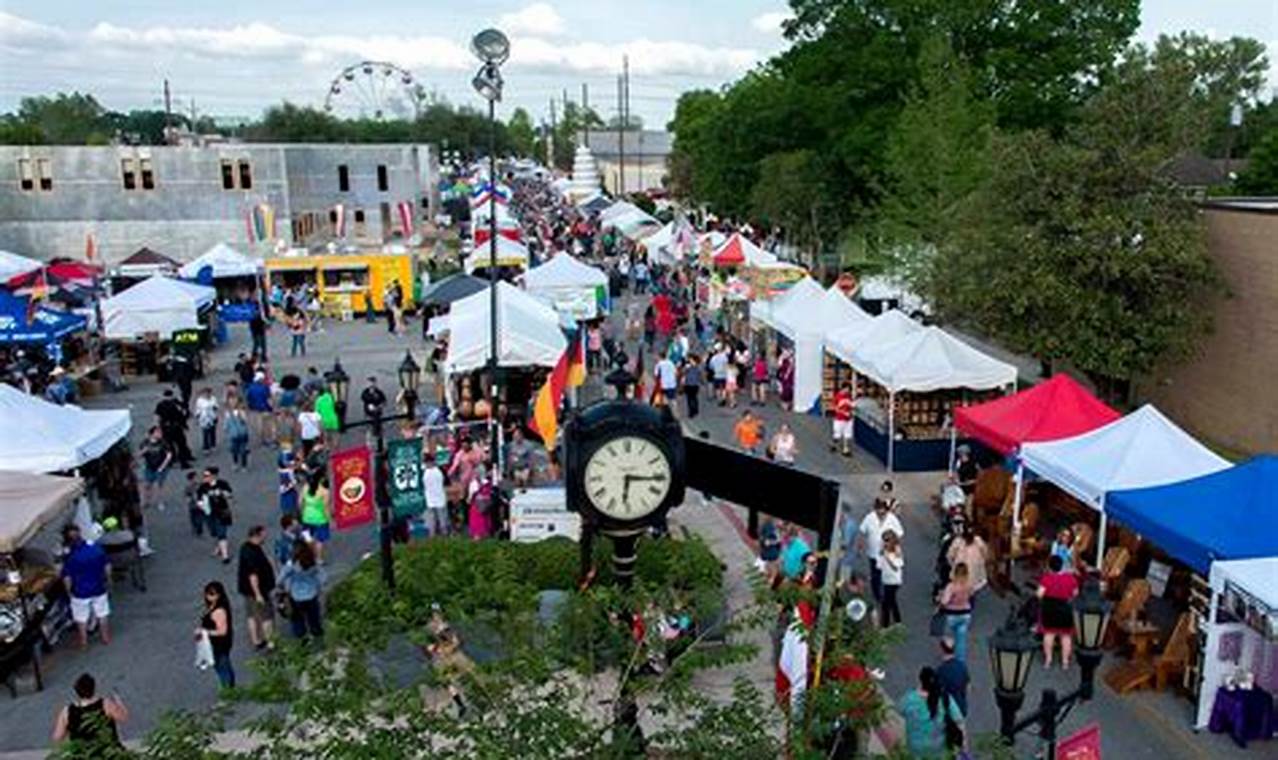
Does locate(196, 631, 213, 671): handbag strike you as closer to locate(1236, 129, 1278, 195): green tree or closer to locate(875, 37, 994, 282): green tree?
locate(875, 37, 994, 282): green tree

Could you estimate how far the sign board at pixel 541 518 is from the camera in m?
14.0

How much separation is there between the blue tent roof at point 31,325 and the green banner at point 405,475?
1350cm

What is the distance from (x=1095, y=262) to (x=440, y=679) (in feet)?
53.1

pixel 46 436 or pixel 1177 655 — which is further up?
pixel 46 436

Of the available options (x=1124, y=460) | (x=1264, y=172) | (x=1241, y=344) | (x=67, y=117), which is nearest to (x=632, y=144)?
(x=67, y=117)

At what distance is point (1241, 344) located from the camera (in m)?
20.6

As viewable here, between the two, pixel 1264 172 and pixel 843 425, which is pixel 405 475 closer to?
pixel 843 425

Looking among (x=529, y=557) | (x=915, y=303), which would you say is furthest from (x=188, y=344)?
(x=915, y=303)

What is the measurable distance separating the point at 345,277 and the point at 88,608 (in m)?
25.1

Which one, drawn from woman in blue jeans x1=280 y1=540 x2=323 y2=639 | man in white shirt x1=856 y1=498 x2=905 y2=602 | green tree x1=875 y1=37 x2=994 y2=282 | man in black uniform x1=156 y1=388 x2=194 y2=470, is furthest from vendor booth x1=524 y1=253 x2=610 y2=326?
woman in blue jeans x1=280 y1=540 x2=323 y2=639

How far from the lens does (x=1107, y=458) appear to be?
12.9 meters

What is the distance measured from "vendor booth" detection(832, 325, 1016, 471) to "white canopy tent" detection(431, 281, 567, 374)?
5433 millimetres

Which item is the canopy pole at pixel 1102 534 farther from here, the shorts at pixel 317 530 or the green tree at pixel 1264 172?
the green tree at pixel 1264 172

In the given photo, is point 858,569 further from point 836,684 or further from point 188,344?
point 188,344
